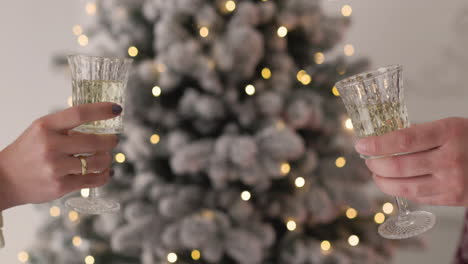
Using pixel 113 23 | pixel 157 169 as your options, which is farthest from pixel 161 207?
pixel 113 23

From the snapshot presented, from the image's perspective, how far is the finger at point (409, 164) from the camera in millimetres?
823

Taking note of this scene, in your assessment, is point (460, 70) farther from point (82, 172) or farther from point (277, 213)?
point (82, 172)

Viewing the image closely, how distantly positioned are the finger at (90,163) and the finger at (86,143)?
2 centimetres

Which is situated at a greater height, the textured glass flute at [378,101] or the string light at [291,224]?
the textured glass flute at [378,101]

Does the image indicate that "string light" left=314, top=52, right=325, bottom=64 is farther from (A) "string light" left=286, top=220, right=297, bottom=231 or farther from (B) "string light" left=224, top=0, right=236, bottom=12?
(A) "string light" left=286, top=220, right=297, bottom=231

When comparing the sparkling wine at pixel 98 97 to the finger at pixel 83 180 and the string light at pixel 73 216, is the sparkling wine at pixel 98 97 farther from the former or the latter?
the string light at pixel 73 216

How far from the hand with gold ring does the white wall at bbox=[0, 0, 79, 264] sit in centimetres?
172

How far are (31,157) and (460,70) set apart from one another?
85.8 inches

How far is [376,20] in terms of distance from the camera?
2.47 metres

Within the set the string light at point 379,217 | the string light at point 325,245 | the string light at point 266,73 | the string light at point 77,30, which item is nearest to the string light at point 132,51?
the string light at point 77,30

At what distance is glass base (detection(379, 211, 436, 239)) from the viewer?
0.93 metres

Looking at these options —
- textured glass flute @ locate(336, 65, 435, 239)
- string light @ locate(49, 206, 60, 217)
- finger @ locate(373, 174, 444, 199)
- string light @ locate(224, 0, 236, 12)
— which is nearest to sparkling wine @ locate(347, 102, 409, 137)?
textured glass flute @ locate(336, 65, 435, 239)

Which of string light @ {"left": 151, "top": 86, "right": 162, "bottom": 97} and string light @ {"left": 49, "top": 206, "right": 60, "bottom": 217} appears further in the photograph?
string light @ {"left": 49, "top": 206, "right": 60, "bottom": 217}

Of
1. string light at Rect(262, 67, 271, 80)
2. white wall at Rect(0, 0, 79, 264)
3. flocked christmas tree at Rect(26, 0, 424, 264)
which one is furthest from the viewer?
white wall at Rect(0, 0, 79, 264)
